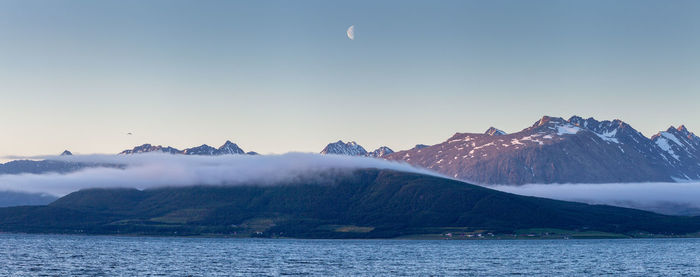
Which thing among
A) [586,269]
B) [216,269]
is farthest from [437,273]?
[216,269]

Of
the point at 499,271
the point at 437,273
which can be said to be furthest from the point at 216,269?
the point at 499,271

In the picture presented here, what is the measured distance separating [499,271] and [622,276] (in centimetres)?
2891

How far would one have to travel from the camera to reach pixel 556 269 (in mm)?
188625

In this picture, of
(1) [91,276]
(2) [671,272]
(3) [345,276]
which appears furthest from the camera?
(2) [671,272]

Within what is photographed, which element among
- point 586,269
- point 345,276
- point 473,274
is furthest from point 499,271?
point 345,276

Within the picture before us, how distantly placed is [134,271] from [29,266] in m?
27.8

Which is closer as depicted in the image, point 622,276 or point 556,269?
point 622,276

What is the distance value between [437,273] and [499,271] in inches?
677

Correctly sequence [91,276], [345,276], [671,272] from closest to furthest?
[91,276], [345,276], [671,272]

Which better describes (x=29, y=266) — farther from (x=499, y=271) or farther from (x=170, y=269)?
(x=499, y=271)

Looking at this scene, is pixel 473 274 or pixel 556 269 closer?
pixel 473 274

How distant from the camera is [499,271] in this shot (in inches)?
7195

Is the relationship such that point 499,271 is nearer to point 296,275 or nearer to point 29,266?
point 296,275

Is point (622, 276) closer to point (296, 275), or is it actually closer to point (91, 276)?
point (296, 275)
